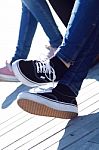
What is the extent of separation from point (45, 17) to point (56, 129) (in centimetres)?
84

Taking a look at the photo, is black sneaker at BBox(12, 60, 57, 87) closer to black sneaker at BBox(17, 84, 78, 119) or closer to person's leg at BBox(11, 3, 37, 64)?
Answer: black sneaker at BBox(17, 84, 78, 119)

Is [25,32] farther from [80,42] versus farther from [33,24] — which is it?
[80,42]

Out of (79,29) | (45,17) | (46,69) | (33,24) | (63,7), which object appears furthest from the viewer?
(33,24)

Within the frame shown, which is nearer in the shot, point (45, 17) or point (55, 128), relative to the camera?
point (55, 128)

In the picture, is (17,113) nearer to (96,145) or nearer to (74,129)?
(74,129)

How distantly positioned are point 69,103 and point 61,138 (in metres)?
0.15

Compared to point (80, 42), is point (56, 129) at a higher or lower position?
lower

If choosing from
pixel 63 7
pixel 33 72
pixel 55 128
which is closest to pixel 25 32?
pixel 63 7

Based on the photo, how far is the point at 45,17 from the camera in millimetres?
2506

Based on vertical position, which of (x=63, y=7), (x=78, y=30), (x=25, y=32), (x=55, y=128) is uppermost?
(x=78, y=30)

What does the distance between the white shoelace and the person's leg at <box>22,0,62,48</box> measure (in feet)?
1.96

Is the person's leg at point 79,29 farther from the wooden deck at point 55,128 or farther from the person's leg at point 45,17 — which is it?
the person's leg at point 45,17

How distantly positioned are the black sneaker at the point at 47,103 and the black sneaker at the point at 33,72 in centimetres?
10

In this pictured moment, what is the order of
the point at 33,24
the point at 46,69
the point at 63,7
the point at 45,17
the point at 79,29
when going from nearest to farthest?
the point at 79,29 → the point at 46,69 → the point at 63,7 → the point at 45,17 → the point at 33,24
